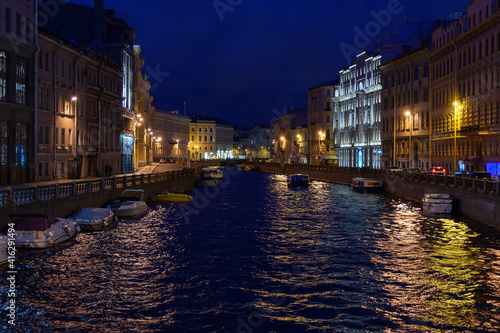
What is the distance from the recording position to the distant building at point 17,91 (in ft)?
138

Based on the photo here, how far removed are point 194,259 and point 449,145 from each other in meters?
53.8

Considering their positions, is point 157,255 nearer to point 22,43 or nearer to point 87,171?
point 22,43

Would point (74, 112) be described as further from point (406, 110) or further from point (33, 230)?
point (406, 110)

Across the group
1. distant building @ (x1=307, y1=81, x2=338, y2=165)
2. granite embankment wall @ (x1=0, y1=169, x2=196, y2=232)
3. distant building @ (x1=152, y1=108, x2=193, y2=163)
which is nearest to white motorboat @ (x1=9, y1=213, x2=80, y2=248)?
granite embankment wall @ (x1=0, y1=169, x2=196, y2=232)

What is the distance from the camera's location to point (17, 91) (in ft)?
146

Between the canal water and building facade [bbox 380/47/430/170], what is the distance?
48108 millimetres

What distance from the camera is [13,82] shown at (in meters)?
43.3

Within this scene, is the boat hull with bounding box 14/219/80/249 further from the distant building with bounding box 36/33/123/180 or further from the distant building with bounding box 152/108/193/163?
the distant building with bounding box 152/108/193/163

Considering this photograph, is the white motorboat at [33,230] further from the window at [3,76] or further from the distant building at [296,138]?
the distant building at [296,138]

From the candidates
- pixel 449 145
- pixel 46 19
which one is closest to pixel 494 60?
pixel 449 145

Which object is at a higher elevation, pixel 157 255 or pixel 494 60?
pixel 494 60

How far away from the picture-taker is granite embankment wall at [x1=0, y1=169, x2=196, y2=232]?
28312mm

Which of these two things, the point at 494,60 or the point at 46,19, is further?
the point at 46,19

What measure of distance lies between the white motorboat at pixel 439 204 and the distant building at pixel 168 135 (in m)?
104
